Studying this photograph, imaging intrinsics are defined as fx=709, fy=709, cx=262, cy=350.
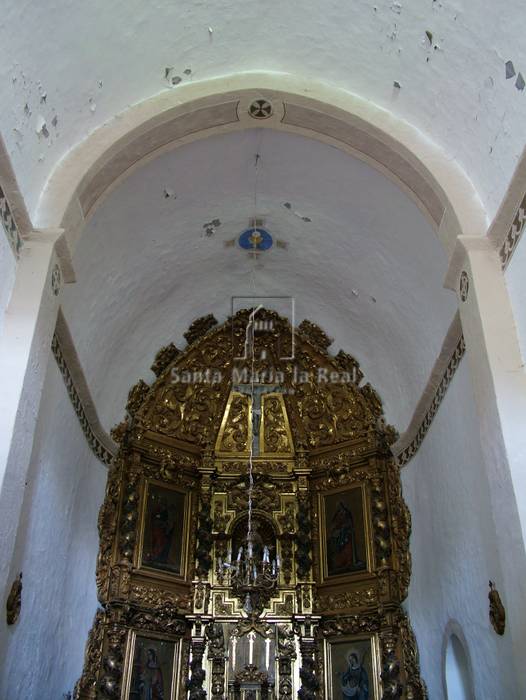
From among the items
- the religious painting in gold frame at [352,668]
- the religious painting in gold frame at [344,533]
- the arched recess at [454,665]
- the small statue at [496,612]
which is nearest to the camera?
the small statue at [496,612]

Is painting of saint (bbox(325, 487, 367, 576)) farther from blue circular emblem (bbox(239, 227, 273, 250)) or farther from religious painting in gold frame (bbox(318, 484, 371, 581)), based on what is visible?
blue circular emblem (bbox(239, 227, 273, 250))

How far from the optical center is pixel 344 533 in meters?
8.45

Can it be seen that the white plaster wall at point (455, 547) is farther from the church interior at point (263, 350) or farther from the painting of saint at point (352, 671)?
the painting of saint at point (352, 671)

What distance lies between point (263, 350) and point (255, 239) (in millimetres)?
1718

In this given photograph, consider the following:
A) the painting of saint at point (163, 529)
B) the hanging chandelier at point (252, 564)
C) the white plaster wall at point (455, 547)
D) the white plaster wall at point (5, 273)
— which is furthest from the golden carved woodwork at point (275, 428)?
the white plaster wall at point (5, 273)

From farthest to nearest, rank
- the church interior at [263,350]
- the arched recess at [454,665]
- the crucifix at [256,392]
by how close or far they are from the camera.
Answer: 1. the crucifix at [256,392]
2. the arched recess at [454,665]
3. the church interior at [263,350]

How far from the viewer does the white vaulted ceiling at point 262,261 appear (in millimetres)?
6676

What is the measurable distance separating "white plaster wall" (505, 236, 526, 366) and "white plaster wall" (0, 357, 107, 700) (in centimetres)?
380

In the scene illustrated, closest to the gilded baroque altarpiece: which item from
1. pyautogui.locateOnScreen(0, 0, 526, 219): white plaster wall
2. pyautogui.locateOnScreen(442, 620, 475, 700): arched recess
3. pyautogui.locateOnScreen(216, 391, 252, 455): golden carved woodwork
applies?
pyautogui.locateOnScreen(216, 391, 252, 455): golden carved woodwork

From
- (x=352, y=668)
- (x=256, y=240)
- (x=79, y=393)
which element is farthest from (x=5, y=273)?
(x=352, y=668)

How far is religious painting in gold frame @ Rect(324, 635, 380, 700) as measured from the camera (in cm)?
755

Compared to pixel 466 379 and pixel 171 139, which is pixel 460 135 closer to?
pixel 466 379

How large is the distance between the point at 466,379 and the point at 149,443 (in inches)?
162

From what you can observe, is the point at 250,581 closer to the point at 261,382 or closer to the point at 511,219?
the point at 261,382
